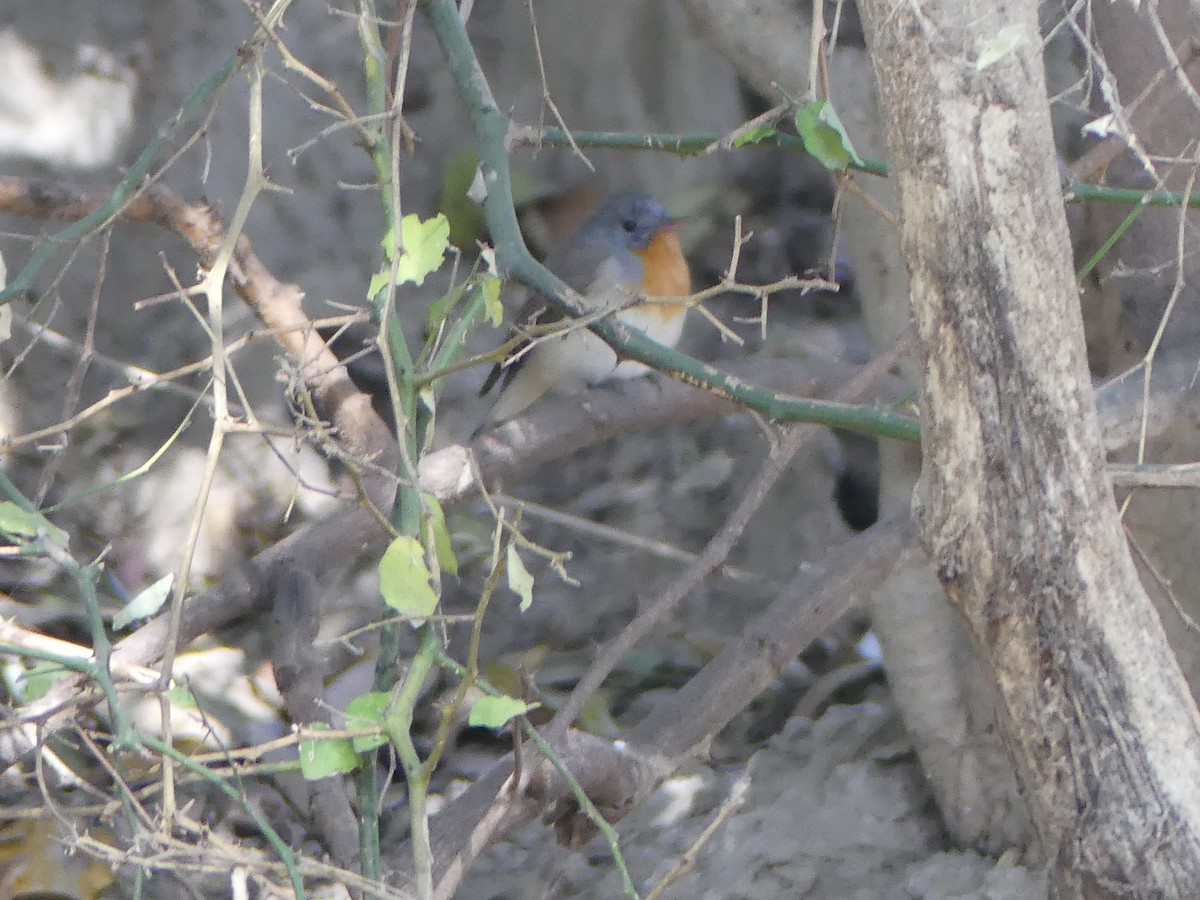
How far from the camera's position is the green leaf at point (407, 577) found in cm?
136

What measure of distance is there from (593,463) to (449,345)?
3238 millimetres

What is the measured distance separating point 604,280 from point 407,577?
2894 millimetres

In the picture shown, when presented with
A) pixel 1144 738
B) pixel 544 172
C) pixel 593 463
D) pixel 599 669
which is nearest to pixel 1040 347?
pixel 1144 738

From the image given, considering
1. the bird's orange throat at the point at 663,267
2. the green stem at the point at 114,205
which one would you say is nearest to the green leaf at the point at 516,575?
the green stem at the point at 114,205

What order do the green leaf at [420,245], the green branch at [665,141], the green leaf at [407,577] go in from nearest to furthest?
1. the green leaf at [407,577]
2. the green leaf at [420,245]
3. the green branch at [665,141]

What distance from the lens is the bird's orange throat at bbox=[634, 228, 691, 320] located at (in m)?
4.29

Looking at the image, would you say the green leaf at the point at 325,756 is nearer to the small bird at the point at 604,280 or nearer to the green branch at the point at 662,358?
the green branch at the point at 662,358

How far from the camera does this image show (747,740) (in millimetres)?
3771

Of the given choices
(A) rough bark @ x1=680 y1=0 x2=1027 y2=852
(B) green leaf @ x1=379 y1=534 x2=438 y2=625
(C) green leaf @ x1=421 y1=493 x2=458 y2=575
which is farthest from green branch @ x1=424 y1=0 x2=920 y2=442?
(A) rough bark @ x1=680 y1=0 x2=1027 y2=852

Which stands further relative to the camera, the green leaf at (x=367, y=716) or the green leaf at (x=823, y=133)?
the green leaf at (x=823, y=133)

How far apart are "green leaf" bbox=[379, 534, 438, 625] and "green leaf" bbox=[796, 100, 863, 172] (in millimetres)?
674

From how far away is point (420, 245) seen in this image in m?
1.50

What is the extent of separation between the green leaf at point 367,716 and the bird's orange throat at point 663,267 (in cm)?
290

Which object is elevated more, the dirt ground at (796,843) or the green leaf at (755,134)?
the green leaf at (755,134)
